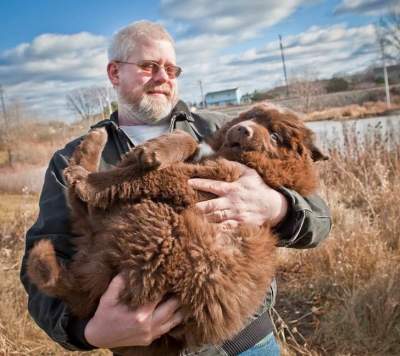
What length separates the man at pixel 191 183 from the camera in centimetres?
189

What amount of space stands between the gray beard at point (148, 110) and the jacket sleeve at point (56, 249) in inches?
22.0

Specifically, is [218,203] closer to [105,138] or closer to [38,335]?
[105,138]

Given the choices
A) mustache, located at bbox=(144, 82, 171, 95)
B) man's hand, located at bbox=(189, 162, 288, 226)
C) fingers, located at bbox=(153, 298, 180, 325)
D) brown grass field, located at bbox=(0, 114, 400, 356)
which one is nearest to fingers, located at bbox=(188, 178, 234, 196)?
man's hand, located at bbox=(189, 162, 288, 226)

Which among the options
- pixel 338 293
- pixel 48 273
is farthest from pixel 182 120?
pixel 338 293

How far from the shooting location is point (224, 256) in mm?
1925

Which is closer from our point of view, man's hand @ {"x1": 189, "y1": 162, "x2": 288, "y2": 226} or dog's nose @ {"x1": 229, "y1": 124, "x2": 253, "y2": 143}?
man's hand @ {"x1": 189, "y1": 162, "x2": 288, "y2": 226}

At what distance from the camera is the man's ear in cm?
300

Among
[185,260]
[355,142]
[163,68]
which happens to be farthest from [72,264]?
[355,142]

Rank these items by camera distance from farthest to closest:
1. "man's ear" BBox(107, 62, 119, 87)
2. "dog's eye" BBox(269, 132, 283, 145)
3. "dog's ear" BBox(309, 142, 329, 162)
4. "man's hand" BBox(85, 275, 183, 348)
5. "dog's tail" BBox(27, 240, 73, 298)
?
"man's ear" BBox(107, 62, 119, 87)
"dog's ear" BBox(309, 142, 329, 162)
"dog's eye" BBox(269, 132, 283, 145)
"dog's tail" BBox(27, 240, 73, 298)
"man's hand" BBox(85, 275, 183, 348)

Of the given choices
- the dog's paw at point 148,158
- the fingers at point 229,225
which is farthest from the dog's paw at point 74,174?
the fingers at point 229,225

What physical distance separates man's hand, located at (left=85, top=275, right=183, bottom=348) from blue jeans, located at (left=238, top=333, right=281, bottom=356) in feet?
1.97

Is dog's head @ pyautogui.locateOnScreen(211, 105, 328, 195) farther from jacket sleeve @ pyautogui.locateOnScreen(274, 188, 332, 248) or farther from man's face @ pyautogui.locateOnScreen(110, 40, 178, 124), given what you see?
man's face @ pyautogui.locateOnScreen(110, 40, 178, 124)

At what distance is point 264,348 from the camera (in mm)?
2348

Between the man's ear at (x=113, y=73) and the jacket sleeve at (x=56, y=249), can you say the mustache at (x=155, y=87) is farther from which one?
the jacket sleeve at (x=56, y=249)
